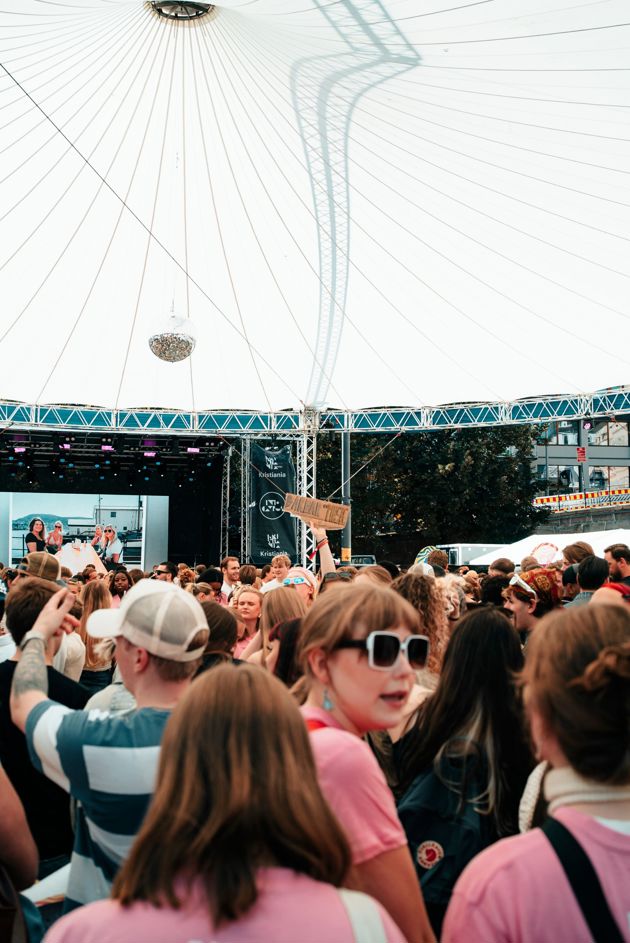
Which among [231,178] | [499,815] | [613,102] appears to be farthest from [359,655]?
[231,178]

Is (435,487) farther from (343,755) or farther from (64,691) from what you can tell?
(343,755)

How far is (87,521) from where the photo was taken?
19375 mm

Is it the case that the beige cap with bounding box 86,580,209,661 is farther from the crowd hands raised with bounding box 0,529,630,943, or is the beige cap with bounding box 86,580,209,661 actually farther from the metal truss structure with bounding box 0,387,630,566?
the metal truss structure with bounding box 0,387,630,566

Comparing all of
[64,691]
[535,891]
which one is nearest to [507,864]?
[535,891]

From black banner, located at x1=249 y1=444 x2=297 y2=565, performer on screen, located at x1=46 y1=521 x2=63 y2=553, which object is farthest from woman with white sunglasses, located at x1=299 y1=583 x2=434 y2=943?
performer on screen, located at x1=46 y1=521 x2=63 y2=553

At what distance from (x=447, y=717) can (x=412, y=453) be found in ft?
90.6

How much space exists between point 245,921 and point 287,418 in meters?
15.1

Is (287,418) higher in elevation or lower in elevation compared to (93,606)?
higher

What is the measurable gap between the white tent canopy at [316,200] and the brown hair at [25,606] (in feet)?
22.2

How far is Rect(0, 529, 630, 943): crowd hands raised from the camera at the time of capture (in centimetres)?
118

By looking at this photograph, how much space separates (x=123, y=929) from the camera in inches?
45.3

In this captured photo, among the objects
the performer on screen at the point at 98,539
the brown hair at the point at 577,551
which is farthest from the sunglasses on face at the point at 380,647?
the performer on screen at the point at 98,539

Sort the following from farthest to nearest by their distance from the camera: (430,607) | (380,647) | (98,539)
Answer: (98,539) → (430,607) → (380,647)

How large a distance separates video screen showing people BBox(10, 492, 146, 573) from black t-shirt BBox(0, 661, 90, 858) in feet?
50.9
